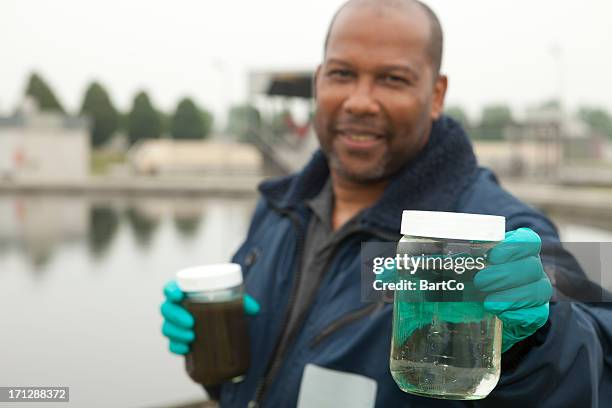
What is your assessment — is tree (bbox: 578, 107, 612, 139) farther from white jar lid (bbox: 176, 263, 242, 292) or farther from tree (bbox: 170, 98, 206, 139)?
white jar lid (bbox: 176, 263, 242, 292)

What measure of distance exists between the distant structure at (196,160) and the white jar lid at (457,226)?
1280 inches

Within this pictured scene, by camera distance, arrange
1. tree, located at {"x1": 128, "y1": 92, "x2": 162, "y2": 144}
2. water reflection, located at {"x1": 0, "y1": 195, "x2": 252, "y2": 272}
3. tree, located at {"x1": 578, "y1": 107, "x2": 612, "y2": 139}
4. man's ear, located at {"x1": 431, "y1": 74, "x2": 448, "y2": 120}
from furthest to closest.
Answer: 1. tree, located at {"x1": 578, "y1": 107, "x2": 612, "y2": 139}
2. tree, located at {"x1": 128, "y1": 92, "x2": 162, "y2": 144}
3. water reflection, located at {"x1": 0, "y1": 195, "x2": 252, "y2": 272}
4. man's ear, located at {"x1": 431, "y1": 74, "x2": 448, "y2": 120}

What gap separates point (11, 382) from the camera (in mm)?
4371

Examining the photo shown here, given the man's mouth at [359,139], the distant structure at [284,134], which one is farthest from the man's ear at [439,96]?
the distant structure at [284,134]

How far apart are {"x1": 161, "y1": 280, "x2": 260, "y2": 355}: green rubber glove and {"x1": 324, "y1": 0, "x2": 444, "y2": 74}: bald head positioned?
37.7 inches

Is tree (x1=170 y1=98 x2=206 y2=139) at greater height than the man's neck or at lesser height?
lesser

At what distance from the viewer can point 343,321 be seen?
1840mm

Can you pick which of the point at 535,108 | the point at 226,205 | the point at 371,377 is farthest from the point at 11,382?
the point at 535,108

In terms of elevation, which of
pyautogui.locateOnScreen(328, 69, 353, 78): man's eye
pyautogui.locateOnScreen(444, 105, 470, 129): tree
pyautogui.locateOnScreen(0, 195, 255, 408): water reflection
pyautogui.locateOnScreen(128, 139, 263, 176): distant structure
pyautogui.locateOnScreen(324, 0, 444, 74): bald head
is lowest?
pyautogui.locateOnScreen(128, 139, 263, 176): distant structure

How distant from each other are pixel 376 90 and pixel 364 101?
0.05 meters

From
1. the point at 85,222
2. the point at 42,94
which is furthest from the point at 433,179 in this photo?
the point at 42,94

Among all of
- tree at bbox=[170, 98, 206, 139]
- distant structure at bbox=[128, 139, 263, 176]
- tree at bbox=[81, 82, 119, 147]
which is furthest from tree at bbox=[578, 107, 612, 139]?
tree at bbox=[81, 82, 119, 147]

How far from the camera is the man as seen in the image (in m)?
1.80

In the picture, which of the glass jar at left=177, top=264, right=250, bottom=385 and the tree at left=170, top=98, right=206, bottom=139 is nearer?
the glass jar at left=177, top=264, right=250, bottom=385
